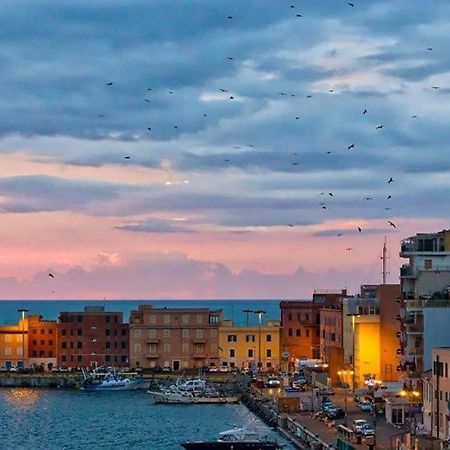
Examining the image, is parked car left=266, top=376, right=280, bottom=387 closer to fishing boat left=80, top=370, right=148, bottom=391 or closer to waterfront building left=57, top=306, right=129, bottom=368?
fishing boat left=80, top=370, right=148, bottom=391

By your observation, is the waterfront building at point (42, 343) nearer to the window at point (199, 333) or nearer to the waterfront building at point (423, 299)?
the window at point (199, 333)

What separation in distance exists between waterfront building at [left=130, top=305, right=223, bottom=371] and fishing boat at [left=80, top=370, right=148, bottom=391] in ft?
12.9

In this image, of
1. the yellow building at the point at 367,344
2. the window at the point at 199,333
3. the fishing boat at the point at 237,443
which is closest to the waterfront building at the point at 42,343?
the window at the point at 199,333

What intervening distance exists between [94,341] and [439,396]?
62878 millimetres

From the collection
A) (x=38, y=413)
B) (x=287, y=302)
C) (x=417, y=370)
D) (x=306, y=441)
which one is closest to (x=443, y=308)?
(x=417, y=370)

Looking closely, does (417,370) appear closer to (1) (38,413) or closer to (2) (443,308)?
(2) (443,308)

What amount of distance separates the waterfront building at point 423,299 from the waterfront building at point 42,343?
47.0m

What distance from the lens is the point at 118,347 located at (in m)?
115

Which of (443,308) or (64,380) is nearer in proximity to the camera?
(443,308)

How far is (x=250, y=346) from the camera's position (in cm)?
11212

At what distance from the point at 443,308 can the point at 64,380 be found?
50334mm

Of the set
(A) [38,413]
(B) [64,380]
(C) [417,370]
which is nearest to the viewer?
(C) [417,370]

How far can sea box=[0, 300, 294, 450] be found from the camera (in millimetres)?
70250

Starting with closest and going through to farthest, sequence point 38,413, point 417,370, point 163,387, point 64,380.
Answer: point 417,370 < point 38,413 < point 163,387 < point 64,380
